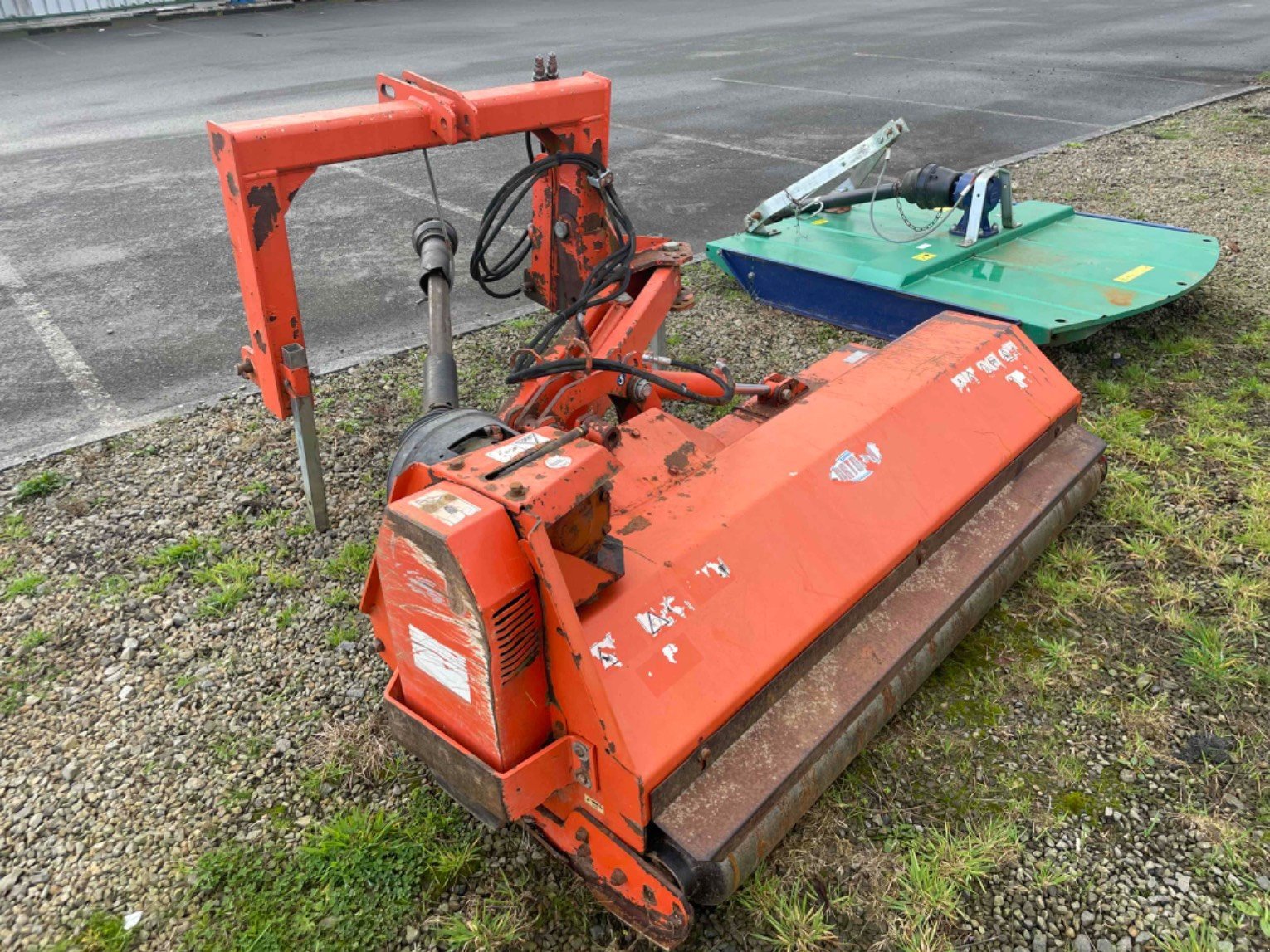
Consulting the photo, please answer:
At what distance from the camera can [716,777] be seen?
1.91m

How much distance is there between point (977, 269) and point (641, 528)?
2.94 meters

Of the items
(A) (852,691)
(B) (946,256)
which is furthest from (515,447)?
(B) (946,256)

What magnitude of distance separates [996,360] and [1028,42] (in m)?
12.3

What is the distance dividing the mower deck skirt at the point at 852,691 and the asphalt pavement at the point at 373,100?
3.08 metres

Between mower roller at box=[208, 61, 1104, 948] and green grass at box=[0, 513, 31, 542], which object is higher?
mower roller at box=[208, 61, 1104, 948]

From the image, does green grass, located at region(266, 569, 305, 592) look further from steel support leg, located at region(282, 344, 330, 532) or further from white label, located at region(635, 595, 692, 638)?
white label, located at region(635, 595, 692, 638)

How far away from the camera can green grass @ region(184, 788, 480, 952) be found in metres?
2.01

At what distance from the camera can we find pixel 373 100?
9.31 metres

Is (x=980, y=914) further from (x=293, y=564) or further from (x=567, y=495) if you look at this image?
(x=293, y=564)

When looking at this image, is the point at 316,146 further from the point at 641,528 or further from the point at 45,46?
the point at 45,46

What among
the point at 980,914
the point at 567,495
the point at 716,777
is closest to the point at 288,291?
the point at 567,495

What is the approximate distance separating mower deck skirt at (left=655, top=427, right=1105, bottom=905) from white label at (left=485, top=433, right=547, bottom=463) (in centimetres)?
74

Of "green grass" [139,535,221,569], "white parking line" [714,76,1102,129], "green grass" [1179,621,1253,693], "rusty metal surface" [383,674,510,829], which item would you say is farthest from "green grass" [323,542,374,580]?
"white parking line" [714,76,1102,129]

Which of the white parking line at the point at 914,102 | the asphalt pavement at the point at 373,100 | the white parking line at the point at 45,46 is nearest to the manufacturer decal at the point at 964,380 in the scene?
the asphalt pavement at the point at 373,100
